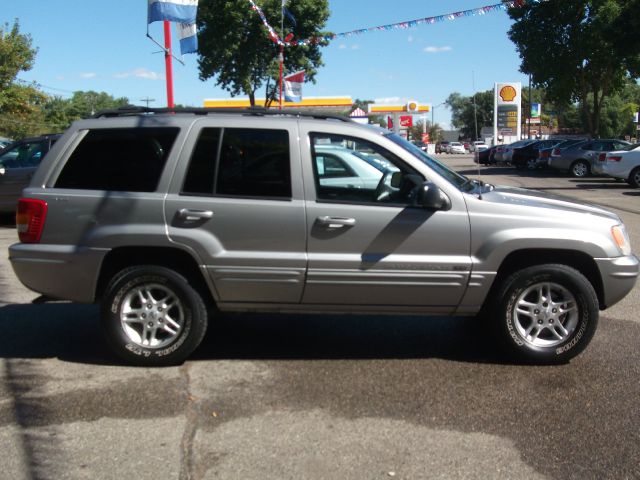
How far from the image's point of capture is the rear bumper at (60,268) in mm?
4887

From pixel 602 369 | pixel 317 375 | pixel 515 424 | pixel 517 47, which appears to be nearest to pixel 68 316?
pixel 317 375

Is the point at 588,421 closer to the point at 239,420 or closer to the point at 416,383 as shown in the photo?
the point at 416,383

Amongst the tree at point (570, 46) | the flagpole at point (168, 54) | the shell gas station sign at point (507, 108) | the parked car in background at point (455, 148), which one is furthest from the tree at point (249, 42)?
the parked car in background at point (455, 148)

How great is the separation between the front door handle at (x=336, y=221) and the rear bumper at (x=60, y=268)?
1.61m

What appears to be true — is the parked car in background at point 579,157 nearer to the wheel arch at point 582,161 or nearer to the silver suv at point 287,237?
the wheel arch at point 582,161

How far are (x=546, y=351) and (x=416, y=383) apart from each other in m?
1.06

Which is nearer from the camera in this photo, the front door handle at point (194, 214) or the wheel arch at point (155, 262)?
the front door handle at point (194, 214)

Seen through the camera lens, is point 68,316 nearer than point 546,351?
No

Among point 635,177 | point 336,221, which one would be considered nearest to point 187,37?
point 336,221

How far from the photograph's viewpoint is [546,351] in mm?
4941

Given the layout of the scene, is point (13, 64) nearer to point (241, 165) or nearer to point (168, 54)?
point (168, 54)

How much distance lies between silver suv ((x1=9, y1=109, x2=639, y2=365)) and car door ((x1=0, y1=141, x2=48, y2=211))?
8479mm

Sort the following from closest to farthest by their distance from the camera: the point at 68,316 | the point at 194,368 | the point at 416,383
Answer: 1. the point at 416,383
2. the point at 194,368
3. the point at 68,316

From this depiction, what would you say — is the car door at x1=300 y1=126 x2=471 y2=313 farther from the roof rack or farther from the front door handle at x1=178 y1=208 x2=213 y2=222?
the front door handle at x1=178 y1=208 x2=213 y2=222
